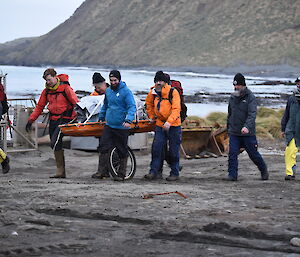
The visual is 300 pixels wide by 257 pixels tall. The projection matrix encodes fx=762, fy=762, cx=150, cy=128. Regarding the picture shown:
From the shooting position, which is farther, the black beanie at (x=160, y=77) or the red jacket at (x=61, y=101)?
the red jacket at (x=61, y=101)

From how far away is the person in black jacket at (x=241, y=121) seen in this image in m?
11.1

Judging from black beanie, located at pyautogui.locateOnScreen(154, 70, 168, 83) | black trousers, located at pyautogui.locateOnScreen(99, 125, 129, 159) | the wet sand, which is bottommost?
the wet sand

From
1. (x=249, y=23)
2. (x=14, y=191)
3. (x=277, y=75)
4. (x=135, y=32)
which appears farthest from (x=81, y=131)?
(x=135, y=32)

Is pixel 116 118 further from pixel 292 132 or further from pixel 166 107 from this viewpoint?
pixel 292 132

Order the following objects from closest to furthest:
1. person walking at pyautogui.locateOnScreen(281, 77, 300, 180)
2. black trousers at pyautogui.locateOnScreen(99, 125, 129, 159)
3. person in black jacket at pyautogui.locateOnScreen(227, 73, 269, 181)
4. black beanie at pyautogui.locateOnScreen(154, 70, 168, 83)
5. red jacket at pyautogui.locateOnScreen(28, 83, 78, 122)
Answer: black beanie at pyautogui.locateOnScreen(154, 70, 168, 83) < black trousers at pyautogui.locateOnScreen(99, 125, 129, 159) < person in black jacket at pyautogui.locateOnScreen(227, 73, 269, 181) < red jacket at pyautogui.locateOnScreen(28, 83, 78, 122) < person walking at pyautogui.locateOnScreen(281, 77, 300, 180)

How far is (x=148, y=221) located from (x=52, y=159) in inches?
320

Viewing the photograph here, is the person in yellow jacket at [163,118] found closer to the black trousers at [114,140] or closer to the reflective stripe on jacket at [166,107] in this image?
the reflective stripe on jacket at [166,107]

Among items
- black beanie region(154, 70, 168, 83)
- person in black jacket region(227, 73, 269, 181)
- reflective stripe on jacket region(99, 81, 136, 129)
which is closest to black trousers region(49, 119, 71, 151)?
reflective stripe on jacket region(99, 81, 136, 129)

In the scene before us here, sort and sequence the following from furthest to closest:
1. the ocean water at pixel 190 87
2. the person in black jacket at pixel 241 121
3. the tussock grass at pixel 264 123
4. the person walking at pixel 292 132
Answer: the ocean water at pixel 190 87 → the tussock grass at pixel 264 123 → the person walking at pixel 292 132 → the person in black jacket at pixel 241 121

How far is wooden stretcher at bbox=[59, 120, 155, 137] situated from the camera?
10.9 m

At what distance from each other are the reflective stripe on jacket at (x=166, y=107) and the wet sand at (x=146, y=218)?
0.90 metres

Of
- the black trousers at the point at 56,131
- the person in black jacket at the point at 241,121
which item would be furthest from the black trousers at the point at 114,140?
the person in black jacket at the point at 241,121

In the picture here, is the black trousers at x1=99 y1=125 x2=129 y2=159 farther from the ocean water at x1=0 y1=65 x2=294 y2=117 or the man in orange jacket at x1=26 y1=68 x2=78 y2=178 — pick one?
the ocean water at x1=0 y1=65 x2=294 y2=117

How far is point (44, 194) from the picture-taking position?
8.75 m
